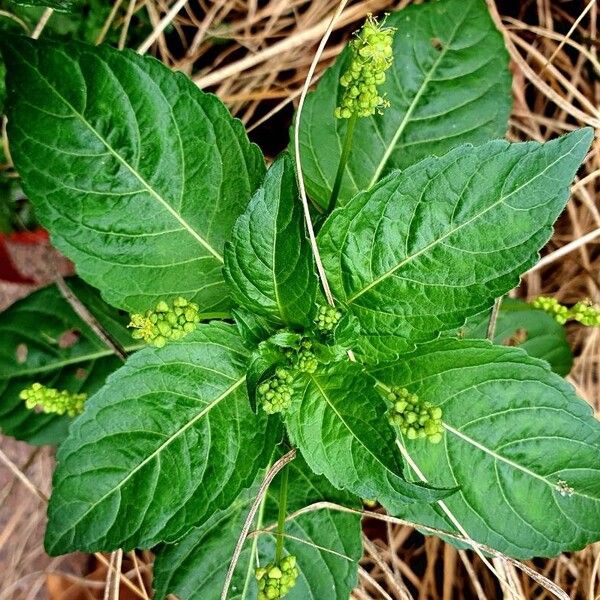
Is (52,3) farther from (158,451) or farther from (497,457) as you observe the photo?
(497,457)

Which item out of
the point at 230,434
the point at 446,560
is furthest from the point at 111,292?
Result: the point at 446,560

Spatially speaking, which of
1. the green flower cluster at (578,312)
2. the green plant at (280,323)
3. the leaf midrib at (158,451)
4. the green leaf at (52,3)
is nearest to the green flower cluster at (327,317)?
the green plant at (280,323)

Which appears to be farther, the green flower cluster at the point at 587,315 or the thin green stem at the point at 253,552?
the thin green stem at the point at 253,552

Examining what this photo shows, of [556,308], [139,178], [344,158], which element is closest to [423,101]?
[344,158]

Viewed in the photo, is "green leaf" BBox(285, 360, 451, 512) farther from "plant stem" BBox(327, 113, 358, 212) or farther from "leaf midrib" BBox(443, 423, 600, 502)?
"plant stem" BBox(327, 113, 358, 212)

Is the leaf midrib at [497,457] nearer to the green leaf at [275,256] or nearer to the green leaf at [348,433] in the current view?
the green leaf at [348,433]

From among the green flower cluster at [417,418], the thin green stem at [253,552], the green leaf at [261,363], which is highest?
the green leaf at [261,363]
